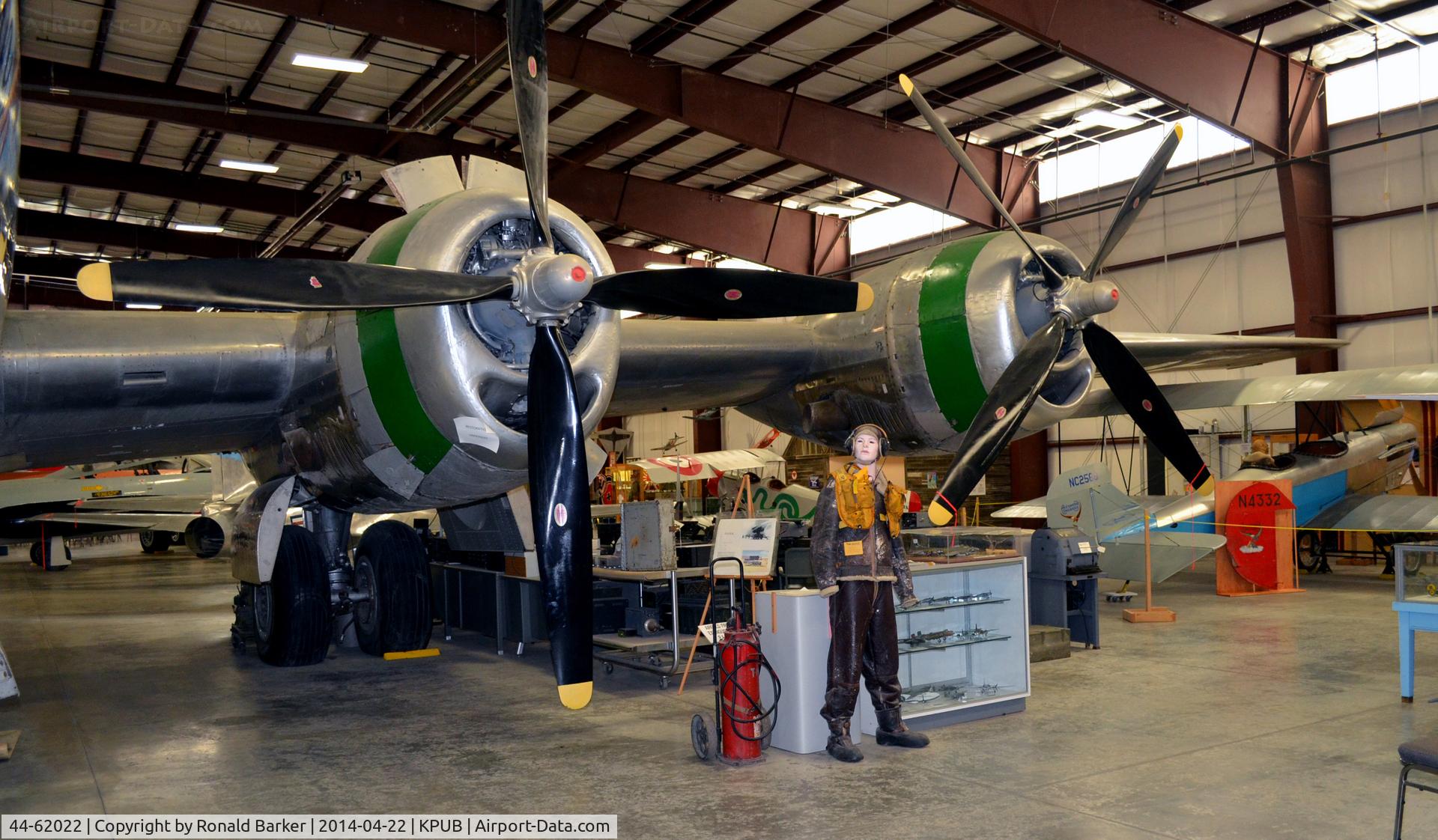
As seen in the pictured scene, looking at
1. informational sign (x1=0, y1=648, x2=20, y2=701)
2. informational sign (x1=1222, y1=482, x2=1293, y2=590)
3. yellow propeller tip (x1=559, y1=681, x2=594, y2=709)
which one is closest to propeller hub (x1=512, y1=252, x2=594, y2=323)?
yellow propeller tip (x1=559, y1=681, x2=594, y2=709)

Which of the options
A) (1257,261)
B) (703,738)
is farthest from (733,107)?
(703,738)

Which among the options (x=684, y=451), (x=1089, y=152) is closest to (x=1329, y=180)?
(x=1089, y=152)

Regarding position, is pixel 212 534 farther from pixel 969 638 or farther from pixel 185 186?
pixel 969 638

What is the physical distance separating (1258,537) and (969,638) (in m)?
8.92

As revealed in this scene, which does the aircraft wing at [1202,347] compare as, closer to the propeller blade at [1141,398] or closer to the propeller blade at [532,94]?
the propeller blade at [1141,398]

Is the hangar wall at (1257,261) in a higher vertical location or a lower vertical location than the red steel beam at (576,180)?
lower

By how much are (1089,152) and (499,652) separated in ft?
53.9

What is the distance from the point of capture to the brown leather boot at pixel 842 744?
6.02 m

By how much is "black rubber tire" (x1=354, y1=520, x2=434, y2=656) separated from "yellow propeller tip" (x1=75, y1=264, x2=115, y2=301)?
18.5 ft

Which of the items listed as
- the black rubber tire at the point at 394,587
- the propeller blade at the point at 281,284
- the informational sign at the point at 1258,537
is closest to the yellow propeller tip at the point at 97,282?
the propeller blade at the point at 281,284

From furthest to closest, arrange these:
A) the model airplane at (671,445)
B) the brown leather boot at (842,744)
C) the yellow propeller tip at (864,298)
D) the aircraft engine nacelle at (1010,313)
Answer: the model airplane at (671,445) < the aircraft engine nacelle at (1010,313) < the yellow propeller tip at (864,298) < the brown leather boot at (842,744)

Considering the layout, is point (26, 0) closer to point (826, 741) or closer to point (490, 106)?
point (490, 106)

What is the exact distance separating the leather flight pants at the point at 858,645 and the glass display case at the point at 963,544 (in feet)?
4.42

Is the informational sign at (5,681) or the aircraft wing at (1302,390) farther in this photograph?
the aircraft wing at (1302,390)
